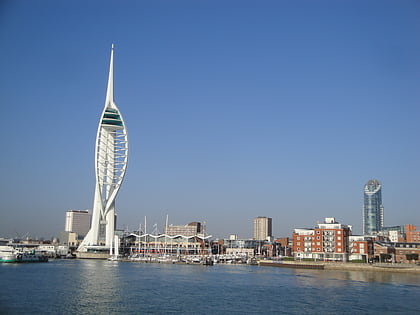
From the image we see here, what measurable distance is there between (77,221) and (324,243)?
120 metres

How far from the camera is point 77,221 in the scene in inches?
6481

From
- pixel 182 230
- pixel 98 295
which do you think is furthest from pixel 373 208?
pixel 98 295

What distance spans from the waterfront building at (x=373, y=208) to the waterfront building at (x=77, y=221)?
10201 cm

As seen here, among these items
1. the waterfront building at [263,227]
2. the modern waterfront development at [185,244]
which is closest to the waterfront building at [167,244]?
the modern waterfront development at [185,244]

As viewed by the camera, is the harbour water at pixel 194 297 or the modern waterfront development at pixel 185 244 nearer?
the harbour water at pixel 194 297

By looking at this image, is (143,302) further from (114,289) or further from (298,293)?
(298,293)

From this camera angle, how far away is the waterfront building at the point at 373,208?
179250mm

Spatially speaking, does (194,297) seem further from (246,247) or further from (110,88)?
(246,247)

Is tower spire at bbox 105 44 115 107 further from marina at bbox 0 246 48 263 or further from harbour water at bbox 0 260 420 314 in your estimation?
harbour water at bbox 0 260 420 314

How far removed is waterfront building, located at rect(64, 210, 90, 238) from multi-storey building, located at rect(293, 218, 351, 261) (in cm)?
11341

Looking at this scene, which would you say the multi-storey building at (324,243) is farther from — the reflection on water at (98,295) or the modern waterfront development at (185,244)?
the reflection on water at (98,295)

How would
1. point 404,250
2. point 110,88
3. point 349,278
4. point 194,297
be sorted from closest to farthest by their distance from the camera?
point 194,297
point 349,278
point 404,250
point 110,88

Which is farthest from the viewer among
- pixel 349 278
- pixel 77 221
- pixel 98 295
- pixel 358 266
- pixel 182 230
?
pixel 77 221

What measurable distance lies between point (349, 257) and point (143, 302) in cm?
4320
